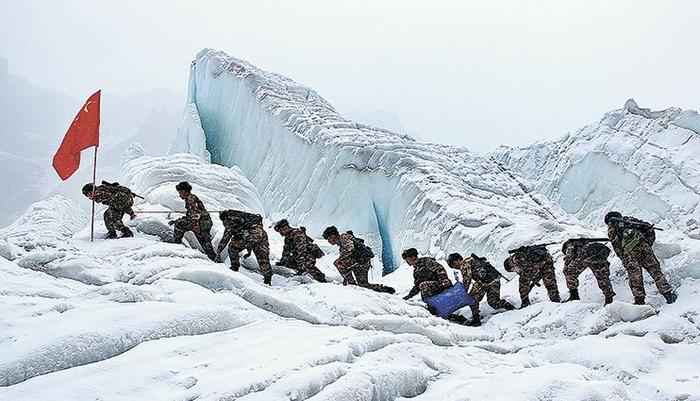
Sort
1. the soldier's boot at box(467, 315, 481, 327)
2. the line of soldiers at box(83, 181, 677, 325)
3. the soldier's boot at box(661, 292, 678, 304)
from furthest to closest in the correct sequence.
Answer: the soldier's boot at box(467, 315, 481, 327) < the line of soldiers at box(83, 181, 677, 325) < the soldier's boot at box(661, 292, 678, 304)

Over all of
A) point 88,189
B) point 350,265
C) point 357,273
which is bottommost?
point 357,273

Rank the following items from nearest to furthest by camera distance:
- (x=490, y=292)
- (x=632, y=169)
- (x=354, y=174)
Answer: (x=490, y=292) → (x=354, y=174) → (x=632, y=169)

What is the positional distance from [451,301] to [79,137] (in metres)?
7.25

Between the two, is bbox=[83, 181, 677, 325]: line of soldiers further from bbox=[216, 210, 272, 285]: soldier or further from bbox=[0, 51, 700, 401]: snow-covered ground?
bbox=[0, 51, 700, 401]: snow-covered ground

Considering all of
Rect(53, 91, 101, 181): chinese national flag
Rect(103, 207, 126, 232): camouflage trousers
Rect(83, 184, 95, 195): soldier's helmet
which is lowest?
Rect(103, 207, 126, 232): camouflage trousers

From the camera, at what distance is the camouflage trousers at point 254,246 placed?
8703 mm

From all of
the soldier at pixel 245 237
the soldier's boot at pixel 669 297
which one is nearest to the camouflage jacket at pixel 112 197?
the soldier at pixel 245 237

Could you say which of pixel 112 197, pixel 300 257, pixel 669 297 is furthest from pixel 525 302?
pixel 112 197

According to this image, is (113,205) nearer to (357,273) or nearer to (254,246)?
(254,246)

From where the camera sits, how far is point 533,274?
842 centimetres

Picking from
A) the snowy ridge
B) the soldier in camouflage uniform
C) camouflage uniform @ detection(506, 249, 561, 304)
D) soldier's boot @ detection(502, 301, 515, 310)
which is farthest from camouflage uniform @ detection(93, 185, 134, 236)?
the snowy ridge

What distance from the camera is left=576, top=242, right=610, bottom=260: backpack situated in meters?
7.56

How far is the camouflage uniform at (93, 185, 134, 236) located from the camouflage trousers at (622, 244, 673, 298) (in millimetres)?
8062

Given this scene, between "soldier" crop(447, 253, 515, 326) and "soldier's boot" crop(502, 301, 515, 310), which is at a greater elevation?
"soldier" crop(447, 253, 515, 326)
